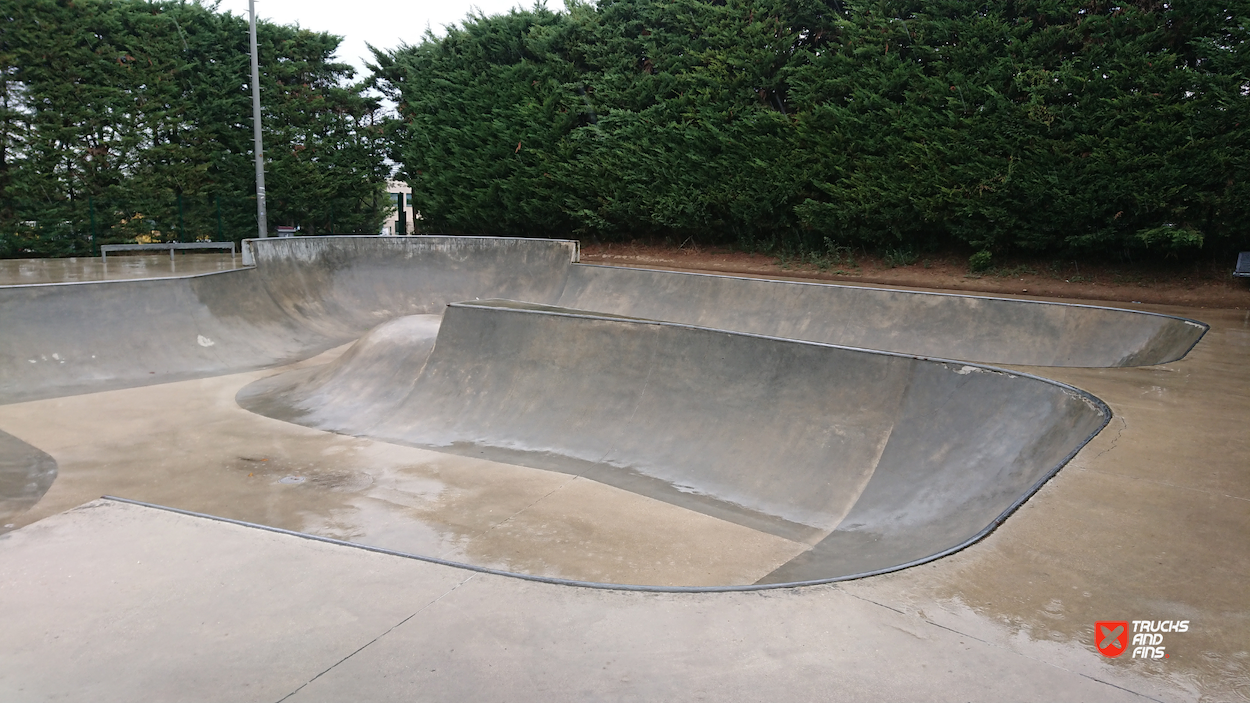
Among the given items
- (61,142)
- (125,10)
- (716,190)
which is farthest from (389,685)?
(125,10)

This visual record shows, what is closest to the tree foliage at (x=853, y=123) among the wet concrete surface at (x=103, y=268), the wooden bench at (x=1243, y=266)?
the wooden bench at (x=1243, y=266)

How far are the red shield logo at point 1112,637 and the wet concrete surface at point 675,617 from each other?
5cm

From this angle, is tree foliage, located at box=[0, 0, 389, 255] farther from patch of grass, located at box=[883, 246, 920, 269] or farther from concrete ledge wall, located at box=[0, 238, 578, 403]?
patch of grass, located at box=[883, 246, 920, 269]

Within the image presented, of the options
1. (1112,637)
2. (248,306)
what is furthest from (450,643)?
(248,306)

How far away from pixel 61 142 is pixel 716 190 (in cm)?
1948

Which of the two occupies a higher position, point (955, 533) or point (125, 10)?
point (125, 10)

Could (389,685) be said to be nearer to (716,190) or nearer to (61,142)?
(716,190)

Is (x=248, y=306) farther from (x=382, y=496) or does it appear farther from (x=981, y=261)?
(x=981, y=261)

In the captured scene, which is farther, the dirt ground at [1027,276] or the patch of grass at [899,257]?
the patch of grass at [899,257]

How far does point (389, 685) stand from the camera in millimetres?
2279

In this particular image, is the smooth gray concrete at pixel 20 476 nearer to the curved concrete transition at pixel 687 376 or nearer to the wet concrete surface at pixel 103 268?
the curved concrete transition at pixel 687 376

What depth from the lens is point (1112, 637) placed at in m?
2.48

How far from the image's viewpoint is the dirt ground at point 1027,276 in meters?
11.5

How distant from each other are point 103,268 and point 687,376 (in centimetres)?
1596
